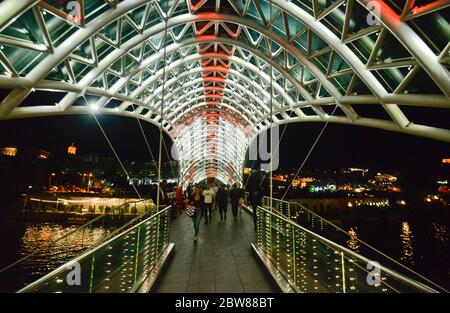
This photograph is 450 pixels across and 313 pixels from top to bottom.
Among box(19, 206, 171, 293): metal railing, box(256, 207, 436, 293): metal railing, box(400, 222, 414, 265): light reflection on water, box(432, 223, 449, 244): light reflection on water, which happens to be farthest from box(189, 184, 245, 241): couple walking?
box(432, 223, 449, 244): light reflection on water

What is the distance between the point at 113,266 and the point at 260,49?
60.6 feet

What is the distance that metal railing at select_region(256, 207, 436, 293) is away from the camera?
9.93ft

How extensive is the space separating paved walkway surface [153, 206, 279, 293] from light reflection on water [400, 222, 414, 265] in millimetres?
28253

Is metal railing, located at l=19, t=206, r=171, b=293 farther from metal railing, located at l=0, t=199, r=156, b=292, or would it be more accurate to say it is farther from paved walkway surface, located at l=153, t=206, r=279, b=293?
metal railing, located at l=0, t=199, r=156, b=292

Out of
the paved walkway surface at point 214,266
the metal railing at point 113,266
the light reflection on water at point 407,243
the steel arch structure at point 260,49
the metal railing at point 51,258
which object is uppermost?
the steel arch structure at point 260,49

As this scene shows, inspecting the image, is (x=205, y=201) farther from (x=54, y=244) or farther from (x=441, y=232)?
(x=441, y=232)

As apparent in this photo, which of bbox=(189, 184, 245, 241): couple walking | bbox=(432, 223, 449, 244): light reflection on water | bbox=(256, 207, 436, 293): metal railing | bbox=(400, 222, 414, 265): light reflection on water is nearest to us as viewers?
bbox=(256, 207, 436, 293): metal railing

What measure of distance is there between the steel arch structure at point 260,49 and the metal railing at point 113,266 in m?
4.55

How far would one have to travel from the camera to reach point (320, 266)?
4.59m

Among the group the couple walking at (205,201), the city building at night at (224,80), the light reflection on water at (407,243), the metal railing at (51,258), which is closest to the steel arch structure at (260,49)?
the city building at night at (224,80)

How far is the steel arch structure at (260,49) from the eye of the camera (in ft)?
27.9

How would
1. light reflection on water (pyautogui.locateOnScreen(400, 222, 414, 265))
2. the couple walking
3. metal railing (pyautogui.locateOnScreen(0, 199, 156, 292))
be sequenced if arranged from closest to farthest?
the couple walking → metal railing (pyautogui.locateOnScreen(0, 199, 156, 292)) → light reflection on water (pyautogui.locateOnScreen(400, 222, 414, 265))

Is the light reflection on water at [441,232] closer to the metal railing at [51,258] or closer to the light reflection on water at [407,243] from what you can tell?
the light reflection on water at [407,243]
